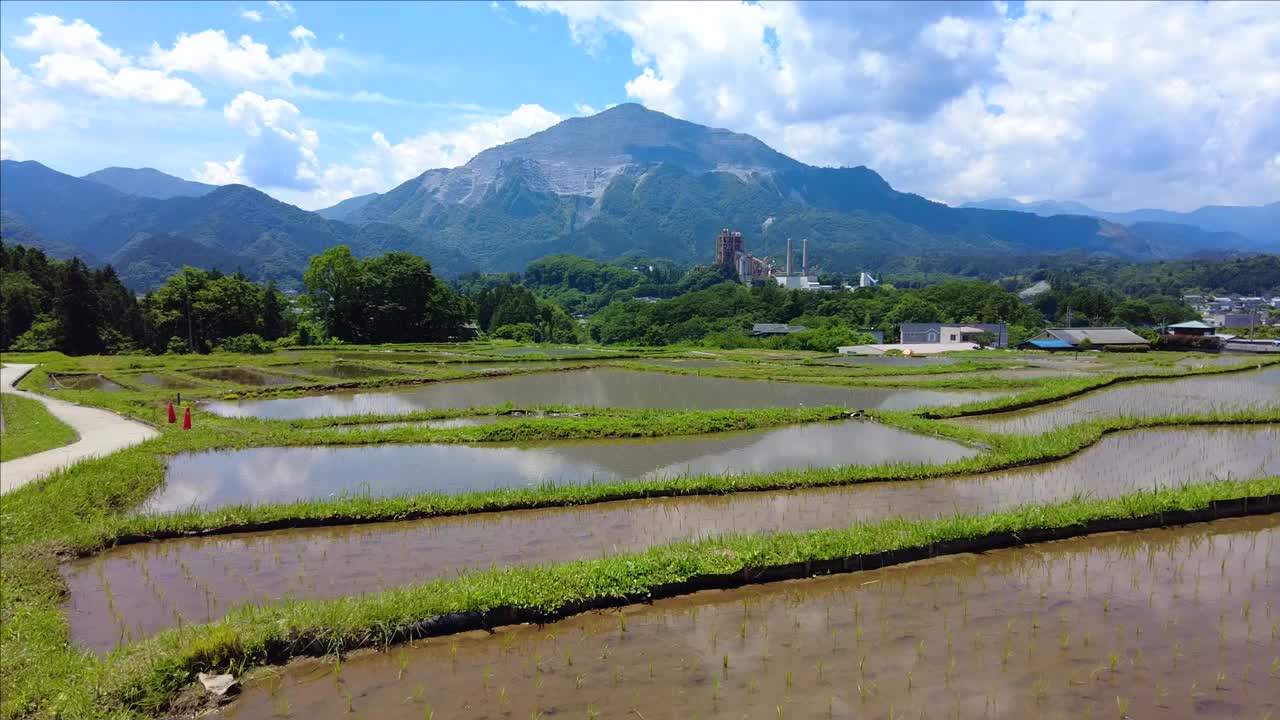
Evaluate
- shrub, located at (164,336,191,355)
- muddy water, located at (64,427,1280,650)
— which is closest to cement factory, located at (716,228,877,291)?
shrub, located at (164,336,191,355)

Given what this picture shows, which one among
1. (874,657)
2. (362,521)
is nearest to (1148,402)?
(874,657)

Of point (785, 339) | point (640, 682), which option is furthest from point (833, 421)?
point (785, 339)

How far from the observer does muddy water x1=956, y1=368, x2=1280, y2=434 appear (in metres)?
17.8

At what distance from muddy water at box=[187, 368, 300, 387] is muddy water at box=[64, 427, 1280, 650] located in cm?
1920

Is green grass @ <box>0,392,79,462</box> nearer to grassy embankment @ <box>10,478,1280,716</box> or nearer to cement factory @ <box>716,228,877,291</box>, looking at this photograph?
grassy embankment @ <box>10,478,1280,716</box>

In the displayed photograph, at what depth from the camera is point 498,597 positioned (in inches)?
274

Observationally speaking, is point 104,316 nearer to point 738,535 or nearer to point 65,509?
point 65,509

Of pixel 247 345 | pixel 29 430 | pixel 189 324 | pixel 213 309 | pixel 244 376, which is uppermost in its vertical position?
pixel 213 309

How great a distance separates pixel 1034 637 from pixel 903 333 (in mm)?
63036

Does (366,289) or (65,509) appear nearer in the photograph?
(65,509)

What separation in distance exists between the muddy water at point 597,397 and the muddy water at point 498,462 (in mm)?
4841

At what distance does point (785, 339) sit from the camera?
63.5 meters

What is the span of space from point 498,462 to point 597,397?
927 cm

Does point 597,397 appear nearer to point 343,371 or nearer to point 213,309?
point 343,371
